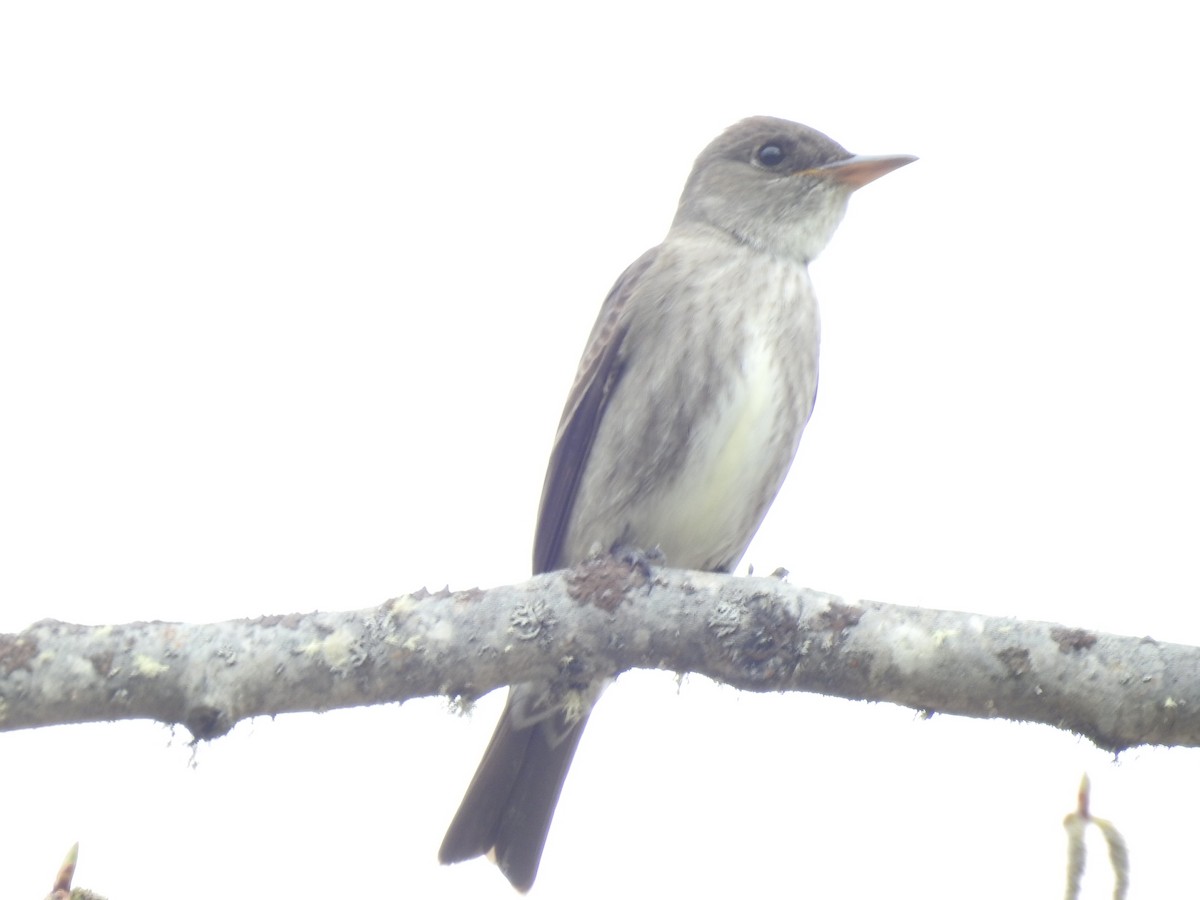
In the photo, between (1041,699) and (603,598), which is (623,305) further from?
(1041,699)

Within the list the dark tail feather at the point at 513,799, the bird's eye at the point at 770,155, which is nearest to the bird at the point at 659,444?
the dark tail feather at the point at 513,799

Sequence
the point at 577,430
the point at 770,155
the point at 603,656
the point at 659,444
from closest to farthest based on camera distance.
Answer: the point at 603,656 → the point at 659,444 → the point at 577,430 → the point at 770,155

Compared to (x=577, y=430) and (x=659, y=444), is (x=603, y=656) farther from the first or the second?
(x=577, y=430)

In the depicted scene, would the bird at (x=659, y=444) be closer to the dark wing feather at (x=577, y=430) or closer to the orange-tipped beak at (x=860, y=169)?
the dark wing feather at (x=577, y=430)

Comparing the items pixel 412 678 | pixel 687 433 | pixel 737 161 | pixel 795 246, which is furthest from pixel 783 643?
pixel 737 161

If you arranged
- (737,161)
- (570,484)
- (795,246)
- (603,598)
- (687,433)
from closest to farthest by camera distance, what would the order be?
(603,598), (687,433), (570,484), (795,246), (737,161)

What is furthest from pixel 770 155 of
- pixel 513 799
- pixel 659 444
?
pixel 513 799

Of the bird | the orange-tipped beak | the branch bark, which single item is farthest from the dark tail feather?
the orange-tipped beak
